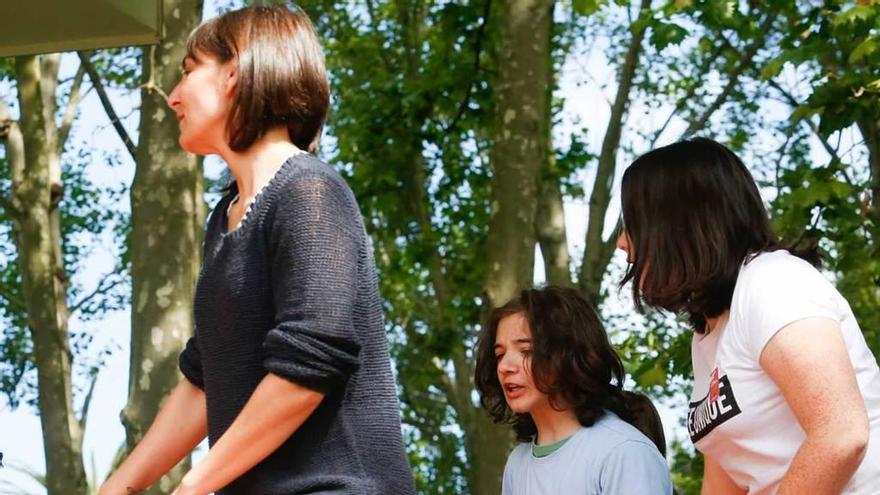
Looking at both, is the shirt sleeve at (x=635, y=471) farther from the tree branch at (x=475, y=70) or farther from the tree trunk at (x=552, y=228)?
the tree branch at (x=475, y=70)

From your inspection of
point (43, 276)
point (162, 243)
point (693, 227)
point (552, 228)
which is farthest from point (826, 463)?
point (552, 228)

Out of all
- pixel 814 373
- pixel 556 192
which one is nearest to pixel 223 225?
pixel 814 373

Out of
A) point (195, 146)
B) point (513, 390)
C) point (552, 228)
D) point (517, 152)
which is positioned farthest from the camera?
point (552, 228)

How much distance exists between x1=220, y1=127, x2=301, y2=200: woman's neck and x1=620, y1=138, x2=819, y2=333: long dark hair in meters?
0.66

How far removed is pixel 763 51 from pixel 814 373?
15887mm

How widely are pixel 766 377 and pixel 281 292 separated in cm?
81

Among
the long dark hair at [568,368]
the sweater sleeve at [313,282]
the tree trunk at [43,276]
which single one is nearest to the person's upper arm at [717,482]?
the sweater sleeve at [313,282]

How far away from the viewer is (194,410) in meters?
2.79

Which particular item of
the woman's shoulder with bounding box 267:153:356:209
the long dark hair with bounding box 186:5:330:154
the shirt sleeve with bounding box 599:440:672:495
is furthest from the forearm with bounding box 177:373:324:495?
the shirt sleeve with bounding box 599:440:672:495

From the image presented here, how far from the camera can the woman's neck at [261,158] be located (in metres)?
2.46

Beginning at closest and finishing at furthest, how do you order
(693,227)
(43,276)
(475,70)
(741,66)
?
(693,227)
(43,276)
(475,70)
(741,66)

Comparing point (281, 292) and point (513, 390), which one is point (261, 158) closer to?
point (281, 292)

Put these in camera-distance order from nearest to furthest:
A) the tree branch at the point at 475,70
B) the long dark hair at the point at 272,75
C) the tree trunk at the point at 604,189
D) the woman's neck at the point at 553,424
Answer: the long dark hair at the point at 272,75 → the woman's neck at the point at 553,424 → the tree branch at the point at 475,70 → the tree trunk at the point at 604,189

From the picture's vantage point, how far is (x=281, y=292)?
7.56ft
